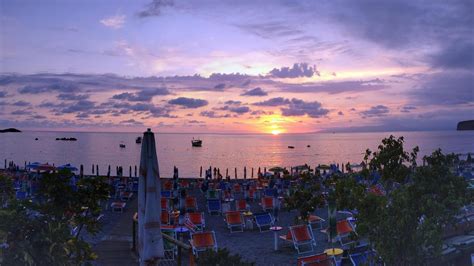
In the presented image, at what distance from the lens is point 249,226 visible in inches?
629

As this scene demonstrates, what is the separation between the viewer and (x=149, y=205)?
5176 mm

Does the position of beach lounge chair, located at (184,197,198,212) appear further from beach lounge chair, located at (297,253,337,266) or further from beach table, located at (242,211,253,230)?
beach lounge chair, located at (297,253,337,266)

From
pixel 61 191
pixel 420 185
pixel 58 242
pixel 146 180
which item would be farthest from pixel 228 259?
pixel 420 185

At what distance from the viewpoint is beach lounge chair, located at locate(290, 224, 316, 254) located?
38.9 feet

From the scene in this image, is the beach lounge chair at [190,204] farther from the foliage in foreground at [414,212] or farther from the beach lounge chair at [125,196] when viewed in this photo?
the foliage in foreground at [414,212]

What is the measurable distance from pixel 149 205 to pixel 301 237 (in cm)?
778

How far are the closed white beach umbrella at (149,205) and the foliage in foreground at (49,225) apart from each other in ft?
1.91

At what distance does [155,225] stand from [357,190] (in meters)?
2.98

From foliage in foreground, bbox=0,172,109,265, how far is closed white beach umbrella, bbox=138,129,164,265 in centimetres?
58

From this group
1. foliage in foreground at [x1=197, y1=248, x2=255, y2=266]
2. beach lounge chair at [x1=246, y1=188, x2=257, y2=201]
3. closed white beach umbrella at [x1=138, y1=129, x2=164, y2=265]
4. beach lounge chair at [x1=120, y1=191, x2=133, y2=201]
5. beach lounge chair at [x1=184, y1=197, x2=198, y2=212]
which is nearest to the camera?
foliage in foreground at [x1=197, y1=248, x2=255, y2=266]

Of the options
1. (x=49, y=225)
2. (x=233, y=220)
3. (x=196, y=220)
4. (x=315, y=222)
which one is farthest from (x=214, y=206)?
(x=49, y=225)

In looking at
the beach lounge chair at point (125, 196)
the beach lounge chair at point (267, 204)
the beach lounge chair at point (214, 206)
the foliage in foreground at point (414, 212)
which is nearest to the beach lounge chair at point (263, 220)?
the beach lounge chair at point (214, 206)

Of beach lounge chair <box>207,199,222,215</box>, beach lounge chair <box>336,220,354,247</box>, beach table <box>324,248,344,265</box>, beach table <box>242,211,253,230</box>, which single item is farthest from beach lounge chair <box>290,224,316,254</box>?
beach lounge chair <box>207,199,222,215</box>

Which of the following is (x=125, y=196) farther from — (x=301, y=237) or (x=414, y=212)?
(x=414, y=212)
